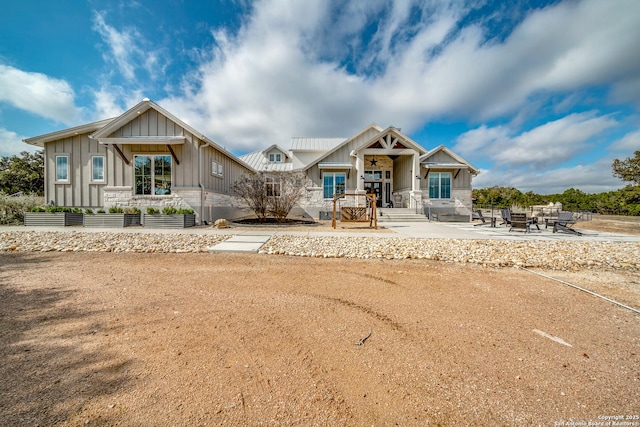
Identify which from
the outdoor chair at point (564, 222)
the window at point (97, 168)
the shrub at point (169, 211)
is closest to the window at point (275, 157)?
the window at point (97, 168)

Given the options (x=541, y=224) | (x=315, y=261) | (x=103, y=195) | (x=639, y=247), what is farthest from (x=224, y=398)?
(x=541, y=224)

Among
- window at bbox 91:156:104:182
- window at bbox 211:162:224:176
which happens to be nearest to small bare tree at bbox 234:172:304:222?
window at bbox 211:162:224:176

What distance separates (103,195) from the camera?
12656 mm

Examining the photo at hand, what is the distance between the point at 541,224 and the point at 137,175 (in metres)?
20.6

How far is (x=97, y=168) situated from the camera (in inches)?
518

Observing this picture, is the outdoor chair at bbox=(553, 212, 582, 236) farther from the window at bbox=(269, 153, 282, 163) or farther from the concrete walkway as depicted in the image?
the window at bbox=(269, 153, 282, 163)

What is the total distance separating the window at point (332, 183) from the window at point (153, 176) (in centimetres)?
918

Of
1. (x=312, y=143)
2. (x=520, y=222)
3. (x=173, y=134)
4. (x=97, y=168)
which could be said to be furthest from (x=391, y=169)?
(x=97, y=168)

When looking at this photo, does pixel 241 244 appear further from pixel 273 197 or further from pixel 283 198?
pixel 273 197

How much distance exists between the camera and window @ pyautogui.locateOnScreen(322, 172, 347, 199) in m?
17.8

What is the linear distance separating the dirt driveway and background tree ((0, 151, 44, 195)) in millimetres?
21351

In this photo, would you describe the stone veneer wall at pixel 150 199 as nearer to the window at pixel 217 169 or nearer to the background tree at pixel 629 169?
the window at pixel 217 169

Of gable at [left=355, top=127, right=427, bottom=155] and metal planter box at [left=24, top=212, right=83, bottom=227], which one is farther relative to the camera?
gable at [left=355, top=127, right=427, bottom=155]

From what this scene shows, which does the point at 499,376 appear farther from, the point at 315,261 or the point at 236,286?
the point at 315,261
